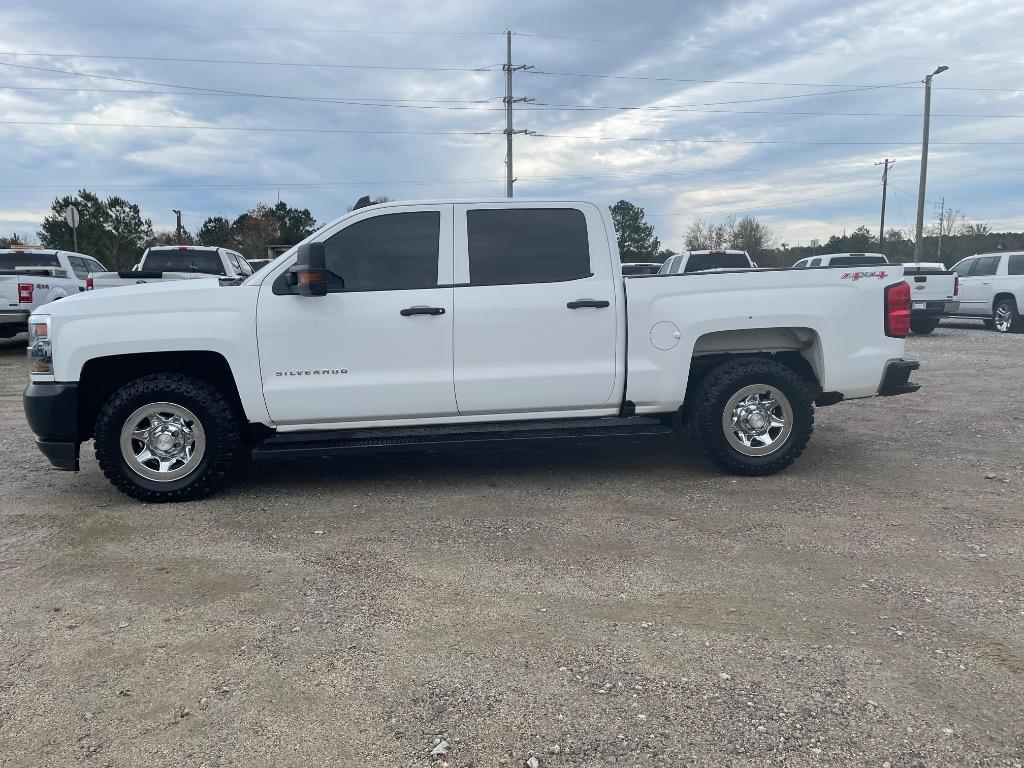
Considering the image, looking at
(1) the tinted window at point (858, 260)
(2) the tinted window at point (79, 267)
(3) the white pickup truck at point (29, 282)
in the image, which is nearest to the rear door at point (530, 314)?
(3) the white pickup truck at point (29, 282)

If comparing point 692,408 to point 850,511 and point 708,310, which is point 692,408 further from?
point 850,511

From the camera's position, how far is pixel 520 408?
17.5 ft

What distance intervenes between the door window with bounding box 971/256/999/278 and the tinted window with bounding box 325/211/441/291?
57.8 feet

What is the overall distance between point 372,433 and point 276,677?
7.90 ft

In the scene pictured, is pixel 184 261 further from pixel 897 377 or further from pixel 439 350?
pixel 897 377

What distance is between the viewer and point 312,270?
488cm

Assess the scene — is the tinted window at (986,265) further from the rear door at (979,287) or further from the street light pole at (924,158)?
the street light pole at (924,158)

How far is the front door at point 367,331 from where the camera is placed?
506 centimetres

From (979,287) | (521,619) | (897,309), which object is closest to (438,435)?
(521,619)

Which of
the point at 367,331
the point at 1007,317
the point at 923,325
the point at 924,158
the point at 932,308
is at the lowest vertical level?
the point at 923,325

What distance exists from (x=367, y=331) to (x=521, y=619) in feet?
7.93

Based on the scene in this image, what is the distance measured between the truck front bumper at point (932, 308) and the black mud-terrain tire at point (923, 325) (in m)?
0.17

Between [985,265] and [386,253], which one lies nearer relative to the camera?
[386,253]

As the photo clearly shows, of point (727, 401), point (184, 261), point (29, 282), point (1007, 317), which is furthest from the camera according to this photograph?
point (1007, 317)
